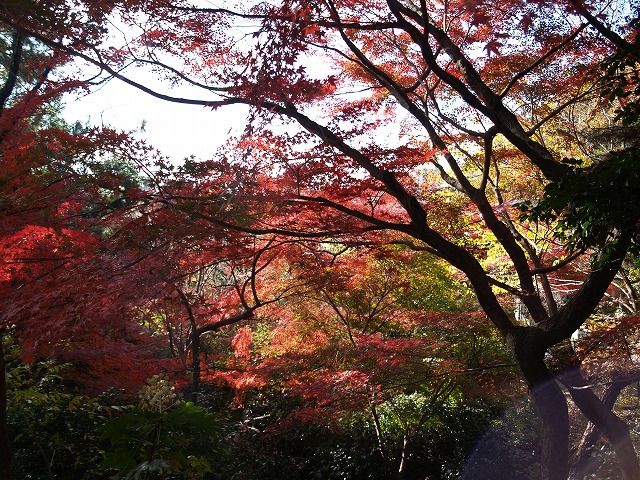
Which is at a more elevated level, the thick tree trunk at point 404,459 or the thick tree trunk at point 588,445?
the thick tree trunk at point 588,445

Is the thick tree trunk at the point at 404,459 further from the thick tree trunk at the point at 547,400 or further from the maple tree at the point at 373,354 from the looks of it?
the thick tree trunk at the point at 547,400

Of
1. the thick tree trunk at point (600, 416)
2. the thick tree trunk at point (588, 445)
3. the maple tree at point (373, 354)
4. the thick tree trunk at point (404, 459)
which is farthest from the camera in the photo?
the thick tree trunk at point (404, 459)

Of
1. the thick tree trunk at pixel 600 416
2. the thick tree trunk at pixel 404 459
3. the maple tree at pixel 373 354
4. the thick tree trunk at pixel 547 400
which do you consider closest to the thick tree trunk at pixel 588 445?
the thick tree trunk at pixel 600 416

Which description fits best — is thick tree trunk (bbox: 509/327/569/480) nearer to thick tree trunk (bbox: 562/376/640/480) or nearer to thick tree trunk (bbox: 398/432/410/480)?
thick tree trunk (bbox: 562/376/640/480)

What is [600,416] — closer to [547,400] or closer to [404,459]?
[547,400]

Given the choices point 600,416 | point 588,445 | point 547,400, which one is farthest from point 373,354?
point 588,445

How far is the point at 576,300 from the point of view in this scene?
412cm

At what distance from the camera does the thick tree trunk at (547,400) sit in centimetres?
451

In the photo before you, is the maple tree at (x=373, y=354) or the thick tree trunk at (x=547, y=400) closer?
the thick tree trunk at (x=547, y=400)

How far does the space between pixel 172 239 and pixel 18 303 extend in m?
1.32

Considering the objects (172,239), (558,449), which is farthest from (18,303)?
(558,449)

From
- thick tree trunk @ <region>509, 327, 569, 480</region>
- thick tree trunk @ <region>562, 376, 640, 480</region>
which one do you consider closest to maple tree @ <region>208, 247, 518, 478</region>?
thick tree trunk @ <region>562, 376, 640, 480</region>

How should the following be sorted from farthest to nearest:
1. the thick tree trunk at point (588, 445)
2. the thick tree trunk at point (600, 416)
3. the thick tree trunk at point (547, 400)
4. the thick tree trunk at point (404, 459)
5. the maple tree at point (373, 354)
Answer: the thick tree trunk at point (404, 459) → the thick tree trunk at point (588, 445) → the maple tree at point (373, 354) → the thick tree trunk at point (600, 416) → the thick tree trunk at point (547, 400)

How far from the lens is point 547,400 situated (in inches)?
185
